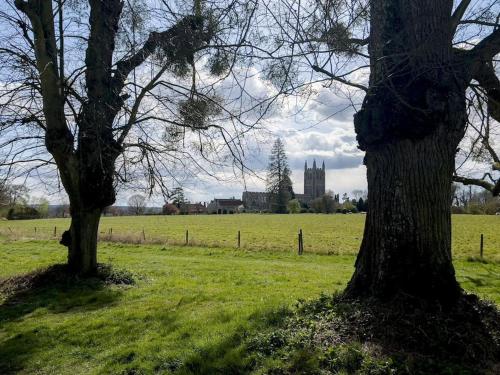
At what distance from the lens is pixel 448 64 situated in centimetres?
402

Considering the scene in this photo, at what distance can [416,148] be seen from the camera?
4488 millimetres

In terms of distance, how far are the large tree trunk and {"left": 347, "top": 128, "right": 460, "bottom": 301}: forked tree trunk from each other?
0.01 metres

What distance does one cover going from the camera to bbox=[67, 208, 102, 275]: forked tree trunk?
9469mm

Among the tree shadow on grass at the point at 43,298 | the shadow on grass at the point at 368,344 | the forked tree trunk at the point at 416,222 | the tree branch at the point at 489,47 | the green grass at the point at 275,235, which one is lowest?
the green grass at the point at 275,235

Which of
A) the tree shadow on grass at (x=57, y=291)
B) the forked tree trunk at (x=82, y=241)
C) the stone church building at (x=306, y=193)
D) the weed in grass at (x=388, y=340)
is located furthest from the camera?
the forked tree trunk at (x=82, y=241)

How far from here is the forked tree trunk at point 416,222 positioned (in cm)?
440

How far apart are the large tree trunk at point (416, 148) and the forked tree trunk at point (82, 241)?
23.1 feet

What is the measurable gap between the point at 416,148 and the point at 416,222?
0.81 metres

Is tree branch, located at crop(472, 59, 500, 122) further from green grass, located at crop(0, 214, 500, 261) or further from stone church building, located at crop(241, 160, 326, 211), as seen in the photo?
green grass, located at crop(0, 214, 500, 261)

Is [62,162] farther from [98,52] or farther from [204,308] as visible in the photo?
[204,308]

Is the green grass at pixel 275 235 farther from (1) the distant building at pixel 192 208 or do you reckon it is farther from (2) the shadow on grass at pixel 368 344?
(2) the shadow on grass at pixel 368 344

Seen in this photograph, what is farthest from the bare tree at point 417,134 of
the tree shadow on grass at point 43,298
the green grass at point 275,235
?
the green grass at point 275,235

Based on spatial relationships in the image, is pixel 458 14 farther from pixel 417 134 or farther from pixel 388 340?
pixel 388 340

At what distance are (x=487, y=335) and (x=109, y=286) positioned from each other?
24.4 feet
